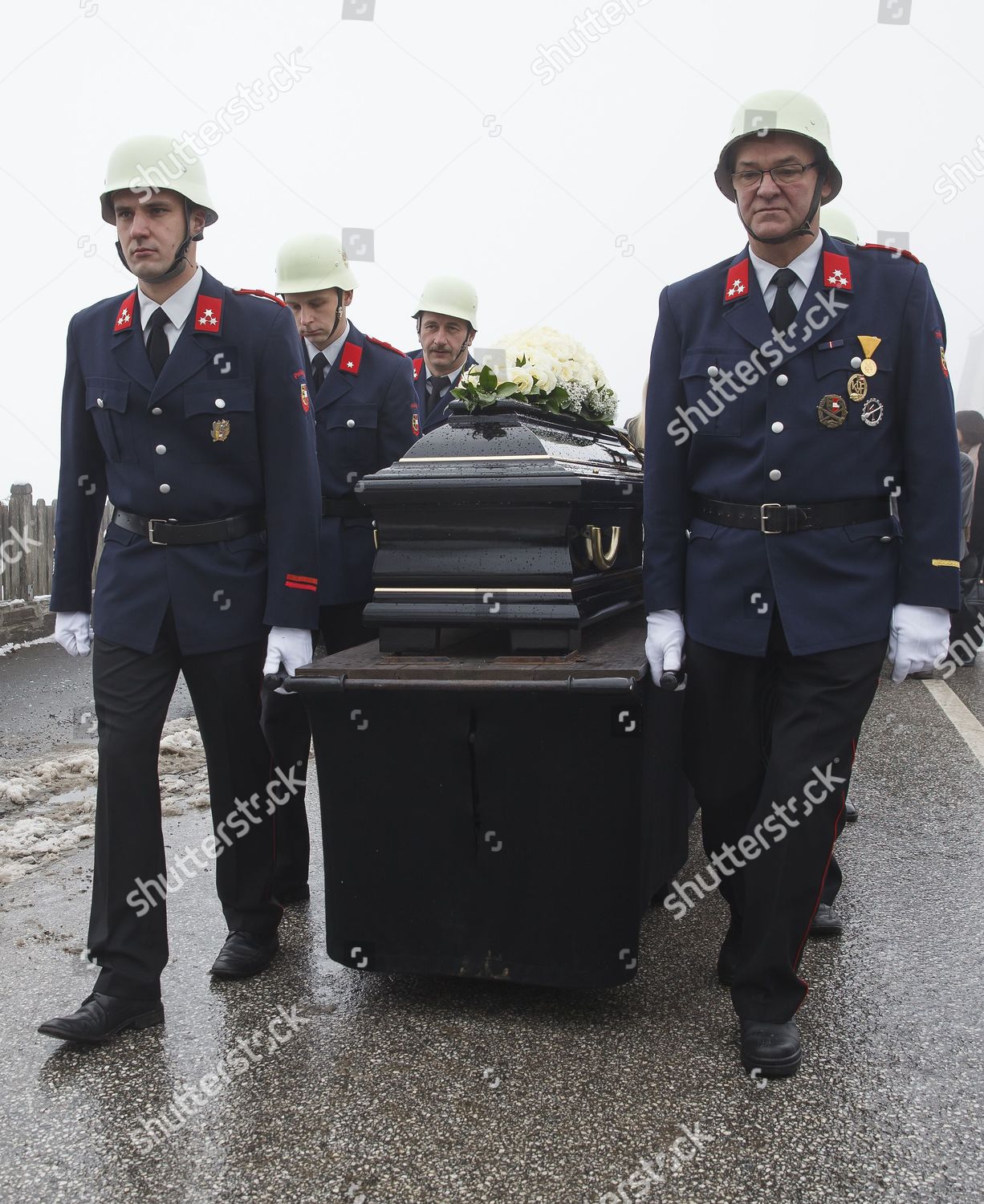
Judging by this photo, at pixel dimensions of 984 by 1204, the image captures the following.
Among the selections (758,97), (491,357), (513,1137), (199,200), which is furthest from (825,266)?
(513,1137)

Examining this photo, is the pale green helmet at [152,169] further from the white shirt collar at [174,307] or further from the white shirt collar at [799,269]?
the white shirt collar at [799,269]

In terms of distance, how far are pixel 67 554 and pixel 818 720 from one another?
2.09 meters

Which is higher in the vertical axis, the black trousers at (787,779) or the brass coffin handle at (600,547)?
the brass coffin handle at (600,547)

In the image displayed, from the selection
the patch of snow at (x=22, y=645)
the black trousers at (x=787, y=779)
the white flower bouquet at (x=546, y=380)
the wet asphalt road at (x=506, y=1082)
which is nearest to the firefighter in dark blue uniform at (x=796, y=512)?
the black trousers at (x=787, y=779)

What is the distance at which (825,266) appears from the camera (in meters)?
2.81

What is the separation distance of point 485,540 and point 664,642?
0.53 meters

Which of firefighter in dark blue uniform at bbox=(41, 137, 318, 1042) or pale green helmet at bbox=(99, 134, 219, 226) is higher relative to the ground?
pale green helmet at bbox=(99, 134, 219, 226)

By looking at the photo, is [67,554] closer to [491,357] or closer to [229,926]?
[229,926]

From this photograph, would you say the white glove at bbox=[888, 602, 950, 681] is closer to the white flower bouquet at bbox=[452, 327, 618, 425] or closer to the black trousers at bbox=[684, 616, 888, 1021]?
the black trousers at bbox=[684, 616, 888, 1021]

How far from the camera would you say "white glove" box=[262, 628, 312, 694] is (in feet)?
10.2

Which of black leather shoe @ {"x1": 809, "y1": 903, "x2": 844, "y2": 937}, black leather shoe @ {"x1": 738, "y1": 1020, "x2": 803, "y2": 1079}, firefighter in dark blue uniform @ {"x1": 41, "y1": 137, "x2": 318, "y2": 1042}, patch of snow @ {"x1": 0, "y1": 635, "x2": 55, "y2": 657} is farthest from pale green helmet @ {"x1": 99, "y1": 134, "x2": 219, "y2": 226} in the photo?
patch of snow @ {"x1": 0, "y1": 635, "x2": 55, "y2": 657}

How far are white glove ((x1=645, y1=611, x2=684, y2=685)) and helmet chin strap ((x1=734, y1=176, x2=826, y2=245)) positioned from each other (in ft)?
3.10

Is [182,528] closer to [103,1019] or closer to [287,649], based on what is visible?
[287,649]

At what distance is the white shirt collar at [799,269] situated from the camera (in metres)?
2.84
